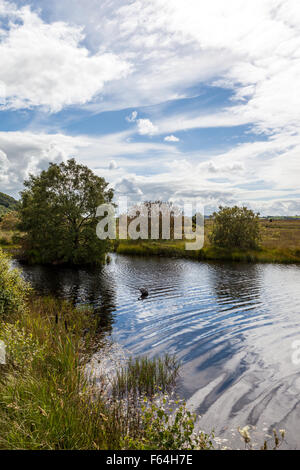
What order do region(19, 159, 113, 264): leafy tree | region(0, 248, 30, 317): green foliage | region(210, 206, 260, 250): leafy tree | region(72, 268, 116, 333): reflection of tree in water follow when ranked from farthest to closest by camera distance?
region(210, 206, 260, 250): leafy tree < region(19, 159, 113, 264): leafy tree < region(72, 268, 116, 333): reflection of tree in water < region(0, 248, 30, 317): green foliage

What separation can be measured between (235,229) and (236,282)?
19645 mm

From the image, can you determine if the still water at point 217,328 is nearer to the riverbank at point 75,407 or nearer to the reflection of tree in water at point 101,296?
the reflection of tree in water at point 101,296

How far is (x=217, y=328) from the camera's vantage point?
1536 centimetres

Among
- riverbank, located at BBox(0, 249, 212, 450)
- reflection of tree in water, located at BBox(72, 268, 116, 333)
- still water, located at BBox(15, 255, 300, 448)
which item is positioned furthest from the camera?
reflection of tree in water, located at BBox(72, 268, 116, 333)

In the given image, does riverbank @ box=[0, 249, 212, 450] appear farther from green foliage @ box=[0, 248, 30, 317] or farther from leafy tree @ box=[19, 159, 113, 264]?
leafy tree @ box=[19, 159, 113, 264]

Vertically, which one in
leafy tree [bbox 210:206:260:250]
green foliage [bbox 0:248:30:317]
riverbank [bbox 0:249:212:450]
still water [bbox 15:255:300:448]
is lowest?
still water [bbox 15:255:300:448]

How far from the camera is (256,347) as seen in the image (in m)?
13.0

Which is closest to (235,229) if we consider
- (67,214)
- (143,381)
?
(67,214)

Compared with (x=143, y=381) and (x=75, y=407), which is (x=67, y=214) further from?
(x=75, y=407)

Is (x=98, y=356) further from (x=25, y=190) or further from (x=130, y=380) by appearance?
(x=25, y=190)

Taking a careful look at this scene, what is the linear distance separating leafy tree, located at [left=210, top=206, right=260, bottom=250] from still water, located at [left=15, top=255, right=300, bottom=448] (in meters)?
11.8

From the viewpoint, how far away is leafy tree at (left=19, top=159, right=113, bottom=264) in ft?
120

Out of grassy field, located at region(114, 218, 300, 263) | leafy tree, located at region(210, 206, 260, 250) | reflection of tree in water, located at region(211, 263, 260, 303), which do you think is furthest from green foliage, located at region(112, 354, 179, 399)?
leafy tree, located at region(210, 206, 260, 250)
